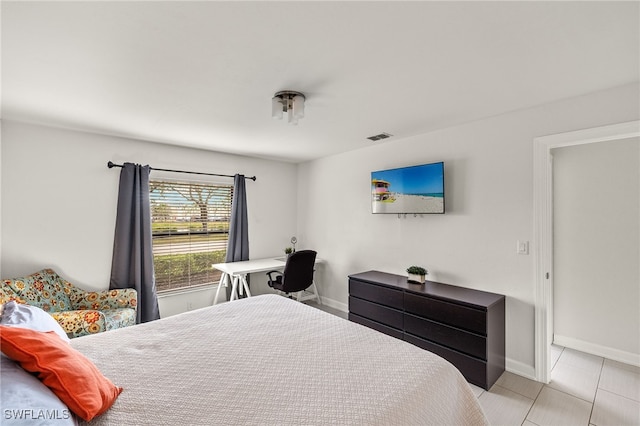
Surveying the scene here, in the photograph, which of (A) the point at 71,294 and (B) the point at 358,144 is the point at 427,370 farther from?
(A) the point at 71,294

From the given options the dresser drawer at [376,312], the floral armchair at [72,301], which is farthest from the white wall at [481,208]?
the floral armchair at [72,301]

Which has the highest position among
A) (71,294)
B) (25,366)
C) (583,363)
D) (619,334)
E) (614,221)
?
(614,221)

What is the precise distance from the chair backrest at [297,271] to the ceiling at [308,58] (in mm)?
1785

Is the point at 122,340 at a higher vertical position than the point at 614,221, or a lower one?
lower

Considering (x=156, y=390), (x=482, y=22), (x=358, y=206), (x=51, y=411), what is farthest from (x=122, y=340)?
(x=358, y=206)

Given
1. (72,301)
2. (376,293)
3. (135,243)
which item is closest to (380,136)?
(376,293)

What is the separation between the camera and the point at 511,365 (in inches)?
104

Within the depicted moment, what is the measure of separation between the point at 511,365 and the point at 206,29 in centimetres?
349

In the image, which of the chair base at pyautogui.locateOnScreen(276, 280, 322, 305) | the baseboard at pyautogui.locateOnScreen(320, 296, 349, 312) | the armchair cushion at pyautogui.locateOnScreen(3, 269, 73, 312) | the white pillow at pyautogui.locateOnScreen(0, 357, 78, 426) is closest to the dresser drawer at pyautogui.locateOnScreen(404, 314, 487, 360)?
the baseboard at pyautogui.locateOnScreen(320, 296, 349, 312)

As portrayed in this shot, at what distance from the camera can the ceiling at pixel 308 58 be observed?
135 cm

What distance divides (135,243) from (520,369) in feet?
13.7

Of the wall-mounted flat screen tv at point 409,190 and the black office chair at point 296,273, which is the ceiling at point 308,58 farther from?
the black office chair at point 296,273

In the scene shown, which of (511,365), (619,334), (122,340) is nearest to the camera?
(122,340)

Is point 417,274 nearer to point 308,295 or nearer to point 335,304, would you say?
point 335,304
